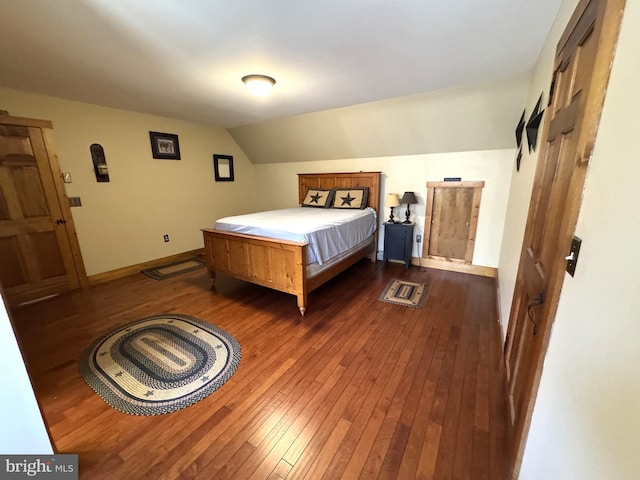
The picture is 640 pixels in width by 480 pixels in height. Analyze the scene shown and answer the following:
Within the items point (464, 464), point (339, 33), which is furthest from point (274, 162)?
point (464, 464)

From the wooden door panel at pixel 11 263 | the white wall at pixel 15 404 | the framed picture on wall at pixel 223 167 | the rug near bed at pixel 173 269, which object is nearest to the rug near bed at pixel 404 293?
the white wall at pixel 15 404

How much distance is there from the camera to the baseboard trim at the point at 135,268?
11.0 ft

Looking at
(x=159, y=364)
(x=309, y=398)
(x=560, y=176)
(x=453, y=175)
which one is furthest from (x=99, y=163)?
(x=453, y=175)

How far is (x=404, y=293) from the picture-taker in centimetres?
297

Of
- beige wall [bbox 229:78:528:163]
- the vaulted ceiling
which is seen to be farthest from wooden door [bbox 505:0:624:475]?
beige wall [bbox 229:78:528:163]

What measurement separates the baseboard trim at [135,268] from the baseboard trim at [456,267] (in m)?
3.67

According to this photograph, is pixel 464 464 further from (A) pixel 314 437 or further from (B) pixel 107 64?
(B) pixel 107 64

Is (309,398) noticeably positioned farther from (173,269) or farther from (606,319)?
(173,269)

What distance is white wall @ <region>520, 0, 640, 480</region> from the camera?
0.49m

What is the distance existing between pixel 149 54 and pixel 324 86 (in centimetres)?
148

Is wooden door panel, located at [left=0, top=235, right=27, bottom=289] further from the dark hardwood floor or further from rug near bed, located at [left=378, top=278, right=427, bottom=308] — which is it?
rug near bed, located at [left=378, top=278, right=427, bottom=308]

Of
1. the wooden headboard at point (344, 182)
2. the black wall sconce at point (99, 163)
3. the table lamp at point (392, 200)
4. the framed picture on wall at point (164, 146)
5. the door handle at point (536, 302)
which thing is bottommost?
the door handle at point (536, 302)

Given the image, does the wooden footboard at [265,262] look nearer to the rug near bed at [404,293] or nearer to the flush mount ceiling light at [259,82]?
the rug near bed at [404,293]

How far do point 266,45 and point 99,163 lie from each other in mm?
2869
